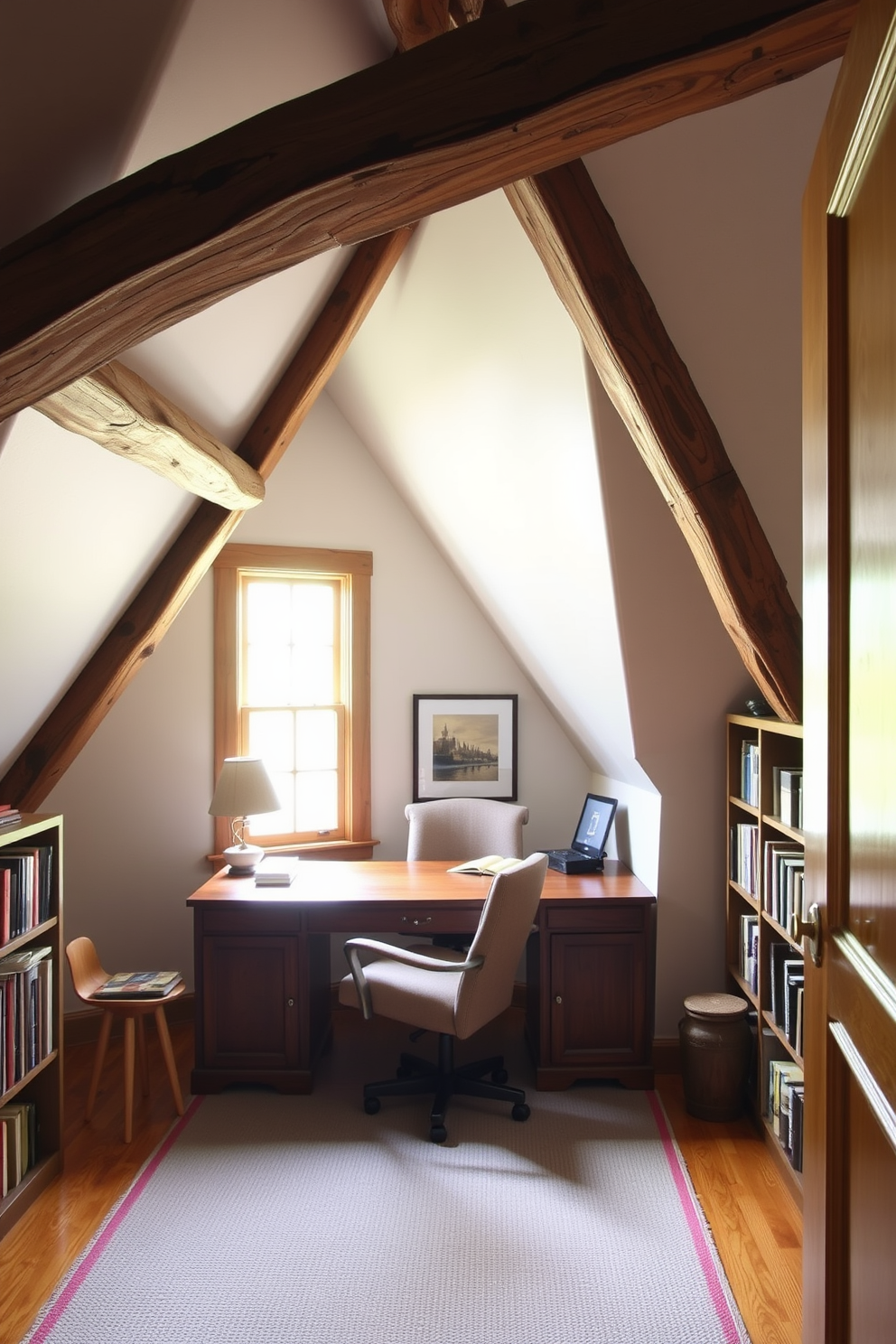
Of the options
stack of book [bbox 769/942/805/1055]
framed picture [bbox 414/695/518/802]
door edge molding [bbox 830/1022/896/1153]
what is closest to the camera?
door edge molding [bbox 830/1022/896/1153]

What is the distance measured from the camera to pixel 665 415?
225 cm

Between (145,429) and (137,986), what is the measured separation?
199cm

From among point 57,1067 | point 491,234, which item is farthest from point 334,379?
point 57,1067

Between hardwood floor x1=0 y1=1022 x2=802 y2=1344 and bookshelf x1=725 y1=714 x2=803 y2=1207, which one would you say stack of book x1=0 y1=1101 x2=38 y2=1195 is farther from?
bookshelf x1=725 y1=714 x2=803 y2=1207

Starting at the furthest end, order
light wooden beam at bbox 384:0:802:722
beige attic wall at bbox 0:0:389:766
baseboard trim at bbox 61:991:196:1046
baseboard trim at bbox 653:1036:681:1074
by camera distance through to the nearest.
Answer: baseboard trim at bbox 61:991:196:1046, baseboard trim at bbox 653:1036:681:1074, light wooden beam at bbox 384:0:802:722, beige attic wall at bbox 0:0:389:766

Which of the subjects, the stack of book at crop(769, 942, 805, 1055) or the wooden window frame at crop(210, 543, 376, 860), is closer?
the stack of book at crop(769, 942, 805, 1055)

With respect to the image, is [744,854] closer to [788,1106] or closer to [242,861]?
[788,1106]

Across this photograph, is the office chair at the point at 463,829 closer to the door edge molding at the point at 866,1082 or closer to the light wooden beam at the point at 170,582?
the light wooden beam at the point at 170,582

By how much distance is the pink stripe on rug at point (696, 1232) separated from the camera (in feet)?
7.02

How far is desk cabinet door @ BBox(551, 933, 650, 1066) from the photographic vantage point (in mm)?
3398

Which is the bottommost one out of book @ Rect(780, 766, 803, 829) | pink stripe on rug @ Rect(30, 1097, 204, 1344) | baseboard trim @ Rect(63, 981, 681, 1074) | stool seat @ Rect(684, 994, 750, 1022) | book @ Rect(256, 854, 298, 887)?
pink stripe on rug @ Rect(30, 1097, 204, 1344)

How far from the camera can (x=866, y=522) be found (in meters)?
1.05

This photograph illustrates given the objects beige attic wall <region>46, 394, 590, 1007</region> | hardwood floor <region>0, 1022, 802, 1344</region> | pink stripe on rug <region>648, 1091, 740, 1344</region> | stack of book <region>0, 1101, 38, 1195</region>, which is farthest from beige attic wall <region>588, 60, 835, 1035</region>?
stack of book <region>0, 1101, 38, 1195</region>

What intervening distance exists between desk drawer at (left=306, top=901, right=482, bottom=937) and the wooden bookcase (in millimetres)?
902
